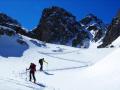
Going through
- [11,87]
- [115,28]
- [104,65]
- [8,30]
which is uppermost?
[115,28]

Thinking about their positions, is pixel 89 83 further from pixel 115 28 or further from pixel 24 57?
pixel 115 28

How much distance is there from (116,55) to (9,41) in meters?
38.2

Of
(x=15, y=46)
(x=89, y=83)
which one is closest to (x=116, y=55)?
(x=89, y=83)

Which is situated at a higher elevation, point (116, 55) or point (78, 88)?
point (116, 55)

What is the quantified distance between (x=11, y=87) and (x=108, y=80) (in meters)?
7.09

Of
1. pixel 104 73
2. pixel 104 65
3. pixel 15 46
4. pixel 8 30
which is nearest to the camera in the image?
pixel 104 73

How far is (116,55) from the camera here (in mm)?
27750

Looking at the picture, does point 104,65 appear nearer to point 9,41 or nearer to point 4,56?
point 4,56

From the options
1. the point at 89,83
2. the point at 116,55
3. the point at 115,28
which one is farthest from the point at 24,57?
the point at 115,28

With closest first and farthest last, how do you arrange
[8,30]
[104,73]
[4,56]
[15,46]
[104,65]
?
[104,73]
[104,65]
[4,56]
[15,46]
[8,30]

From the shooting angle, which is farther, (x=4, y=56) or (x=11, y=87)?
(x=4, y=56)

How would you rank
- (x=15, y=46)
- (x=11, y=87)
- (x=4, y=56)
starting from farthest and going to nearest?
(x=15, y=46) → (x=4, y=56) → (x=11, y=87)

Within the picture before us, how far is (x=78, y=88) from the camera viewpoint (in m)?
21.1

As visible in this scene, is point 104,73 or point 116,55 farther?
point 116,55
